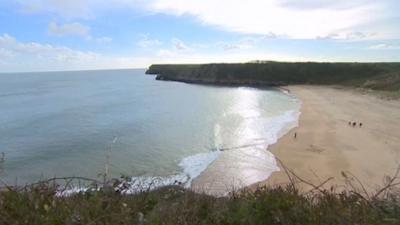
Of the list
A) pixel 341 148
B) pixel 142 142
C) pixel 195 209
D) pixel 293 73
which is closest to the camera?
pixel 195 209

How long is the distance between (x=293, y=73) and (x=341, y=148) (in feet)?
267

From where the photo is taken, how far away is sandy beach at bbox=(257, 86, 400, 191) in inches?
715

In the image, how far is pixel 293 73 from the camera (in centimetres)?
10269

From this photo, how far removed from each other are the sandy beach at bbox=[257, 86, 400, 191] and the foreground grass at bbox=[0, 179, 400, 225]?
311 inches

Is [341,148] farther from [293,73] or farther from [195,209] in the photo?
[293,73]

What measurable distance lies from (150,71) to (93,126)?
15560cm

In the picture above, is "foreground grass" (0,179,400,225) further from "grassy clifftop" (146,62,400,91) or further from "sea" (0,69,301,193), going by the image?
"grassy clifftop" (146,62,400,91)

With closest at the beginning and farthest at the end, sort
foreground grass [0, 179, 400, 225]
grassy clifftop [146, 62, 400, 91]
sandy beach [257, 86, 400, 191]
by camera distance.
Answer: foreground grass [0, 179, 400, 225] < sandy beach [257, 86, 400, 191] < grassy clifftop [146, 62, 400, 91]

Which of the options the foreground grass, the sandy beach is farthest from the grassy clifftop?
the foreground grass

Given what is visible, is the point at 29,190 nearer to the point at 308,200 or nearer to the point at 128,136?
the point at 308,200

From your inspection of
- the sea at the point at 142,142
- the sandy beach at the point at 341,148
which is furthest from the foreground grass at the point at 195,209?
the sandy beach at the point at 341,148

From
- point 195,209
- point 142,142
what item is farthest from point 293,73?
point 195,209

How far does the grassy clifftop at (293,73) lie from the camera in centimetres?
8975

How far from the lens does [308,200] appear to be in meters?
3.97
